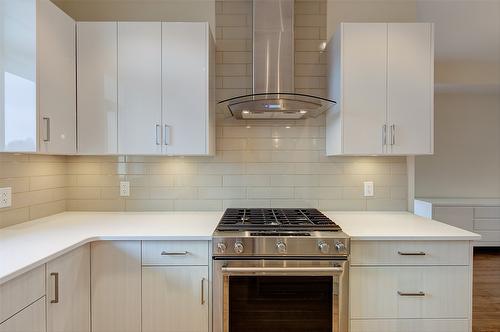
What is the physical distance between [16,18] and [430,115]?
101 inches

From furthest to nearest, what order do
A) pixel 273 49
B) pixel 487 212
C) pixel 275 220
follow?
pixel 487 212, pixel 273 49, pixel 275 220

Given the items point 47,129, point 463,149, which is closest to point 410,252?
point 47,129

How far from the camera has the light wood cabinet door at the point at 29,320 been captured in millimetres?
1201

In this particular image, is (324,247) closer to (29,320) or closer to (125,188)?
(29,320)

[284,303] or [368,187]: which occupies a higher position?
→ [368,187]

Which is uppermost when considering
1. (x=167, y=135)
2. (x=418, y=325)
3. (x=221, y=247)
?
(x=167, y=135)

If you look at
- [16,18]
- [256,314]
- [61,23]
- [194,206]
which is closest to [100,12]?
[61,23]

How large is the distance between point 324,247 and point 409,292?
22.4 inches

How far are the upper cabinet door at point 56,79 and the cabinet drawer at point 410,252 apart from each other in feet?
Result: 6.11

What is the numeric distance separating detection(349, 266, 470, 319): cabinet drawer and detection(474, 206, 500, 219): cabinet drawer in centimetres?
338

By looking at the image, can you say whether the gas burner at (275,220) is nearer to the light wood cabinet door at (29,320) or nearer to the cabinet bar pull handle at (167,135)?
the cabinet bar pull handle at (167,135)

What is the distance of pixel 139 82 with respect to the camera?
85.8 inches

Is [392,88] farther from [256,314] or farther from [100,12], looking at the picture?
[100,12]

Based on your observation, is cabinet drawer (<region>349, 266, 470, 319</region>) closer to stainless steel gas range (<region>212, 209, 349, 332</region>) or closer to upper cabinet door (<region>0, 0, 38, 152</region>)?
stainless steel gas range (<region>212, 209, 349, 332</region>)
